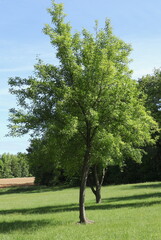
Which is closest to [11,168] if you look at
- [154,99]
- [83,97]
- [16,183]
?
[16,183]

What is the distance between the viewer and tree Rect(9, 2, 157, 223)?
717 inches

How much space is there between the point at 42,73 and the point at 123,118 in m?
5.42

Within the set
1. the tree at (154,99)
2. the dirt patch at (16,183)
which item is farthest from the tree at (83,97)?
the dirt patch at (16,183)

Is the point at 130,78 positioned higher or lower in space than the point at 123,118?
higher

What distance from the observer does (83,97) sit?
18.3m

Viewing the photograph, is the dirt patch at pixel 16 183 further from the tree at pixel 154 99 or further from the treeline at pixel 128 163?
the tree at pixel 154 99

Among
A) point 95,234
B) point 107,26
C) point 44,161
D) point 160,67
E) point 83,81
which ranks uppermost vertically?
point 160,67

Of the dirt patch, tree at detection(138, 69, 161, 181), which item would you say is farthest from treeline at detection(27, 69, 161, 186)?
the dirt patch

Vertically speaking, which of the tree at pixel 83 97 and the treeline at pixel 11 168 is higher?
the treeline at pixel 11 168

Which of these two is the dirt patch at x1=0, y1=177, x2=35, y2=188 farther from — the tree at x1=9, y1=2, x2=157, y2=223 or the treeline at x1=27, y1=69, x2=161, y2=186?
the tree at x1=9, y1=2, x2=157, y2=223

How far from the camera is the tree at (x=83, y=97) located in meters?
18.2

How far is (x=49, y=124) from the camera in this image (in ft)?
58.0

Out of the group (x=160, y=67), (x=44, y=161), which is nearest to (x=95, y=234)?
(x=44, y=161)

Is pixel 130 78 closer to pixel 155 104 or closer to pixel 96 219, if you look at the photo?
pixel 96 219
